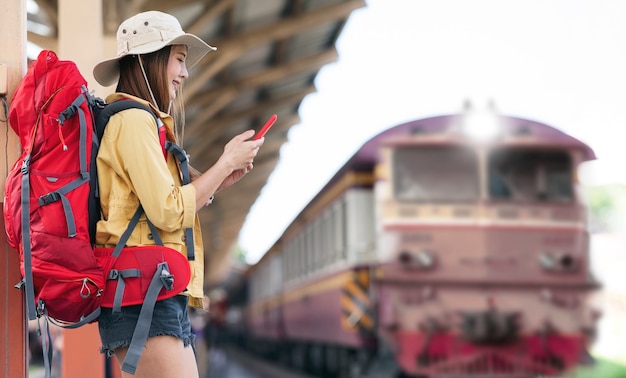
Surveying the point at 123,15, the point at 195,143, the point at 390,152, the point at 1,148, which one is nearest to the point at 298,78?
the point at 195,143

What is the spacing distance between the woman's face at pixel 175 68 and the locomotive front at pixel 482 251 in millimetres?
6606

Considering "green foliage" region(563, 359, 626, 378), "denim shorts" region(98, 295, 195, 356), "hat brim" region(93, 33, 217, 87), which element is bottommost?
"green foliage" region(563, 359, 626, 378)

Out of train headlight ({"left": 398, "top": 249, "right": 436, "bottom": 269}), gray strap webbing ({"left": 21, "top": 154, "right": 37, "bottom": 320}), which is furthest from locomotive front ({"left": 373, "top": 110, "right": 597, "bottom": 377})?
gray strap webbing ({"left": 21, "top": 154, "right": 37, "bottom": 320})

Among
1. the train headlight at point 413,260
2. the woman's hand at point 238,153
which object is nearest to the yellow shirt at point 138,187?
the woman's hand at point 238,153

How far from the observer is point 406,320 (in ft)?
28.8

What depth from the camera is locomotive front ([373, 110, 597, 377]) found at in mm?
8844

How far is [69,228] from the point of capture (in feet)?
6.75

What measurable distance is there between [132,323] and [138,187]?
285 millimetres

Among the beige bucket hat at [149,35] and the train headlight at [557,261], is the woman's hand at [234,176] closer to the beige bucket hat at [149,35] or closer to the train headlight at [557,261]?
the beige bucket hat at [149,35]

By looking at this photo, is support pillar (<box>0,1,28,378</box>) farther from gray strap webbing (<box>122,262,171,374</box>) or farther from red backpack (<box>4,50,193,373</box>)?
gray strap webbing (<box>122,262,171,374</box>)

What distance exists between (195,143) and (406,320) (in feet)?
33.6

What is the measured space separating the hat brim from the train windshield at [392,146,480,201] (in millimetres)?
6563

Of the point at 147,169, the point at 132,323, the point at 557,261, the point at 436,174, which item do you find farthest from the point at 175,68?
the point at 557,261

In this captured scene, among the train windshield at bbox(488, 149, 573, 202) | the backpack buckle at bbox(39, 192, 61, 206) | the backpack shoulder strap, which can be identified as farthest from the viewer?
the train windshield at bbox(488, 149, 573, 202)
